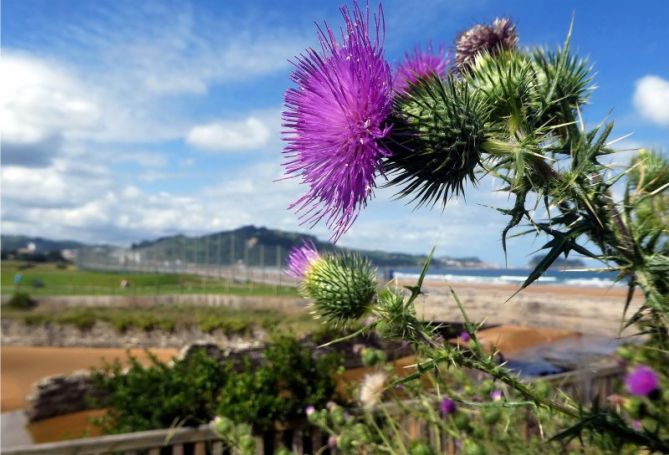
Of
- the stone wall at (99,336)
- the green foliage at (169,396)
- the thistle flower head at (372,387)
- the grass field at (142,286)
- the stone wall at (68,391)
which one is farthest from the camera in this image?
the grass field at (142,286)

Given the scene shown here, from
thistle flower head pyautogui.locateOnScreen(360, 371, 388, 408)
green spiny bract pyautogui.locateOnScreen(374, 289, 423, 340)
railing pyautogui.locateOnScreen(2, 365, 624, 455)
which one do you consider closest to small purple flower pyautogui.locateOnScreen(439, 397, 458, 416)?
thistle flower head pyautogui.locateOnScreen(360, 371, 388, 408)

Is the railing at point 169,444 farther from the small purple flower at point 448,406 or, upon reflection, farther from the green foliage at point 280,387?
the small purple flower at point 448,406

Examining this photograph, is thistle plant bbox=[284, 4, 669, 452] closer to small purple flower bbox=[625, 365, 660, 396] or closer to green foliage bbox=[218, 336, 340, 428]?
small purple flower bbox=[625, 365, 660, 396]

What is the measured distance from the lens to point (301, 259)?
2.54m

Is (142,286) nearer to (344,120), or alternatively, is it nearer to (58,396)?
(58,396)

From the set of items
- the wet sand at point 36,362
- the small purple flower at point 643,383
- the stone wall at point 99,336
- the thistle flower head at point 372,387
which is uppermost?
the small purple flower at point 643,383

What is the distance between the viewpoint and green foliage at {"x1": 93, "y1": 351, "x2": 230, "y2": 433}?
636cm

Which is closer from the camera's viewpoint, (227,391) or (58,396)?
(227,391)

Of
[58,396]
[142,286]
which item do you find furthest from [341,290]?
[142,286]

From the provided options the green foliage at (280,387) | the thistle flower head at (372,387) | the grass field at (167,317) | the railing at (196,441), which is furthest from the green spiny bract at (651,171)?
the grass field at (167,317)

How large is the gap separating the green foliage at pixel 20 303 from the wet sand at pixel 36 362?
25.0 feet

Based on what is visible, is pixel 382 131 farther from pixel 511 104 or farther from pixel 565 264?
pixel 565 264

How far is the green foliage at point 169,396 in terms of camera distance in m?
6.36

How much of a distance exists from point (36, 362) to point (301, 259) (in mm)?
28561
